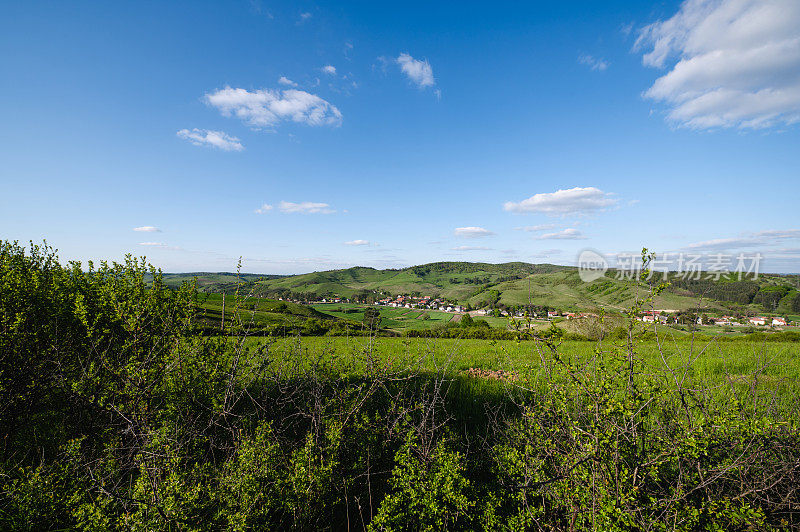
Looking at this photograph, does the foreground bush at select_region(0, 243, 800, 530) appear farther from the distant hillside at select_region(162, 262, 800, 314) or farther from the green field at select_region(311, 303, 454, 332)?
the green field at select_region(311, 303, 454, 332)

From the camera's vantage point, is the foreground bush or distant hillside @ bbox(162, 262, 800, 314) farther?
distant hillside @ bbox(162, 262, 800, 314)

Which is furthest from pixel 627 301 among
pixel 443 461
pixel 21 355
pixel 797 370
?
pixel 797 370

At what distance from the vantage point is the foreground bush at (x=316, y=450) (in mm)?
3113

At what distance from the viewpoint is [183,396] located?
5.45 metres

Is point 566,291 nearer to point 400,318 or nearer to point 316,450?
point 400,318

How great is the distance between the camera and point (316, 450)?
4422 mm

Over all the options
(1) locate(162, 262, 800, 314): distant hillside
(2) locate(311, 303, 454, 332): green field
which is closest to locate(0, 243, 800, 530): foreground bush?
(1) locate(162, 262, 800, 314): distant hillside

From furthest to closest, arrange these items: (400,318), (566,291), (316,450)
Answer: (566,291) < (400,318) < (316,450)

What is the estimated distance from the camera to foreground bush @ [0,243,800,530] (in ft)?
10.2

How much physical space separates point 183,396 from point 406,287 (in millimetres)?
168940

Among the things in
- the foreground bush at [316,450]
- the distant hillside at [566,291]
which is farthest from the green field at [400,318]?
the foreground bush at [316,450]

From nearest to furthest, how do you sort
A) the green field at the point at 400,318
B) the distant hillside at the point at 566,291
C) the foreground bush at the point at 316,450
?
the foreground bush at the point at 316,450 → the distant hillside at the point at 566,291 → the green field at the point at 400,318

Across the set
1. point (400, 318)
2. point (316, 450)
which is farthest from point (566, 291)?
point (316, 450)

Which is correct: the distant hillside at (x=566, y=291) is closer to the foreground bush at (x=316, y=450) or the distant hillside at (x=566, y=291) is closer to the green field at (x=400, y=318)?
the foreground bush at (x=316, y=450)
